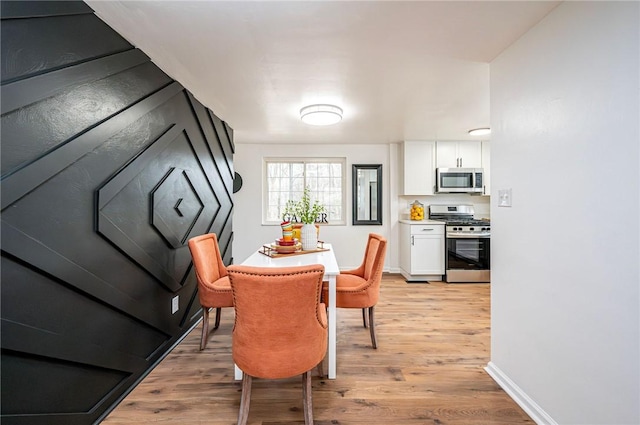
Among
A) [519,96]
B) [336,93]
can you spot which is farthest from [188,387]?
[519,96]

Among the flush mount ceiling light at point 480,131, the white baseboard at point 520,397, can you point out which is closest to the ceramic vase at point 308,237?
the white baseboard at point 520,397

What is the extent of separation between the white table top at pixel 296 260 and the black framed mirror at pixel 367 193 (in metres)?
2.59

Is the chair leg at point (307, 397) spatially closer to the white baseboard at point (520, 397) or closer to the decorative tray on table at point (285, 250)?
the decorative tray on table at point (285, 250)

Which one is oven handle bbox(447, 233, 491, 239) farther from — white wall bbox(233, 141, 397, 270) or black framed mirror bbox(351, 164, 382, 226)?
black framed mirror bbox(351, 164, 382, 226)

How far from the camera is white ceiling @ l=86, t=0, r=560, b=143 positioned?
4.75 ft

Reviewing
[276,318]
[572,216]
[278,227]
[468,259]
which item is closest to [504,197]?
[572,216]

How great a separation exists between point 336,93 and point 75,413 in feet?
9.20

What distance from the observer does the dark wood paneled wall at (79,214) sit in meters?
1.12

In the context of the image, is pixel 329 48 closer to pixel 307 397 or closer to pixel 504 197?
pixel 504 197

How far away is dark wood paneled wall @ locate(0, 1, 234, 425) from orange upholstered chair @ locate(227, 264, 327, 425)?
808 mm

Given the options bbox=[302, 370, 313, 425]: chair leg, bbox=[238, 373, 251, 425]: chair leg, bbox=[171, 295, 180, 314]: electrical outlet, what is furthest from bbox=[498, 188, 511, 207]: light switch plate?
bbox=[171, 295, 180, 314]: electrical outlet

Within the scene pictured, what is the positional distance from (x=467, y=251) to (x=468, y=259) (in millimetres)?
125

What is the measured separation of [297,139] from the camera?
4.48 meters

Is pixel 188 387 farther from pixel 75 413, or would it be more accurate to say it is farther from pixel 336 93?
pixel 336 93
